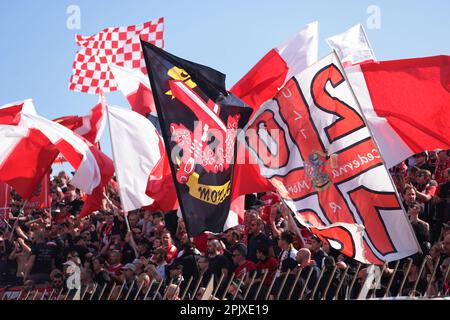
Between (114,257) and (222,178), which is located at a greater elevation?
(222,178)

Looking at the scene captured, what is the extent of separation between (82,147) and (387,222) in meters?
7.17

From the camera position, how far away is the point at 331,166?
1232 cm

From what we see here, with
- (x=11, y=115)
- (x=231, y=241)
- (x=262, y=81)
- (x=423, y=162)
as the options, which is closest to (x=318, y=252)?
(x=231, y=241)

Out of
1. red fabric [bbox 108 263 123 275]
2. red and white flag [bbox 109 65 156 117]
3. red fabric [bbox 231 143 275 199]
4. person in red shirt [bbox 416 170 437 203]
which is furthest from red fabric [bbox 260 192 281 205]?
red and white flag [bbox 109 65 156 117]

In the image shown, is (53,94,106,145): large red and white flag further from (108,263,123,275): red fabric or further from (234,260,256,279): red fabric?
(234,260,256,279): red fabric

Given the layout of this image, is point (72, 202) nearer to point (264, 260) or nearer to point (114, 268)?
point (114, 268)

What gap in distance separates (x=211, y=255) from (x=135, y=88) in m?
5.93

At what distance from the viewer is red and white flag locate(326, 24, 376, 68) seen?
18391 mm

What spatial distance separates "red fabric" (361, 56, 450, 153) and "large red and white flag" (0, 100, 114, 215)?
18.2 ft

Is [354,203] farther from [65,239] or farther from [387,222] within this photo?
[65,239]

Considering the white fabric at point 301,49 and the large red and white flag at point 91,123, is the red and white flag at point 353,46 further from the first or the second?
the large red and white flag at point 91,123
